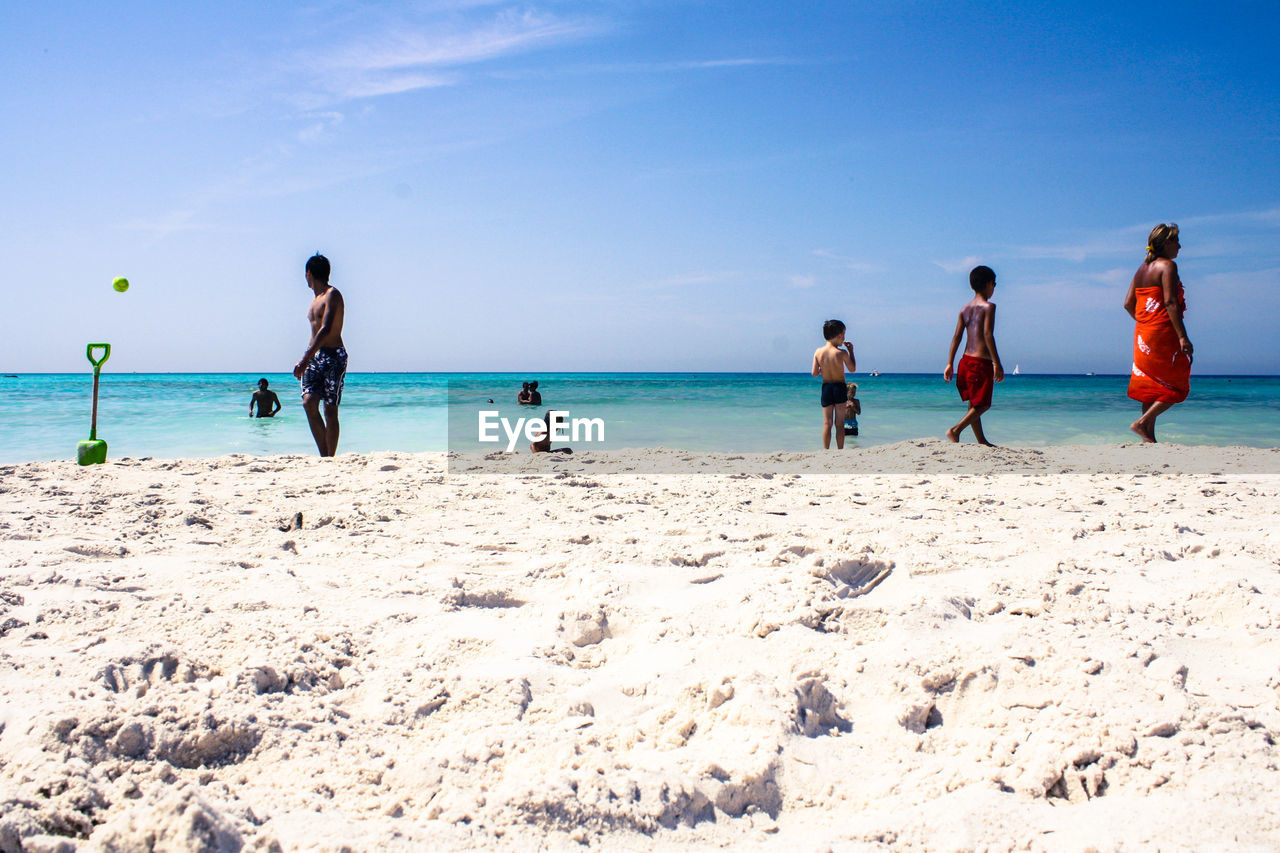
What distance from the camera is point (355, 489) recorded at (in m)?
3.97

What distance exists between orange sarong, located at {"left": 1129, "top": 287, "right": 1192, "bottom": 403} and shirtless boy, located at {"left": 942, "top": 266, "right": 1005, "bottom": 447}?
3.27 feet

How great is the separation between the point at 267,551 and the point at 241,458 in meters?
3.00

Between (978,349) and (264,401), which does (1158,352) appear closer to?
(978,349)

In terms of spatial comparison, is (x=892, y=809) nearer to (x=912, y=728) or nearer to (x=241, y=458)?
(x=912, y=728)

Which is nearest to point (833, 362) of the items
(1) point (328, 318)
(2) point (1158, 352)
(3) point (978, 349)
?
(3) point (978, 349)

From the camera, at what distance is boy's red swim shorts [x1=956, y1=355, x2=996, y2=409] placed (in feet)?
19.3

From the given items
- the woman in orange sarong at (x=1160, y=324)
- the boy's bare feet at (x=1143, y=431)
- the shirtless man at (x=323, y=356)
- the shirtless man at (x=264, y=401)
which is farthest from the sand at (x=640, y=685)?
the shirtless man at (x=264, y=401)

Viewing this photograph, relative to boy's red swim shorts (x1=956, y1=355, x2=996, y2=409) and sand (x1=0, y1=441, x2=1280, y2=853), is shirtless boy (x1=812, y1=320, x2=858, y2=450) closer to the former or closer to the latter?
boy's red swim shorts (x1=956, y1=355, x2=996, y2=409)

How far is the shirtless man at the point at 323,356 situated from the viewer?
5.44 meters

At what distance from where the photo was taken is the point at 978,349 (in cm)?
590

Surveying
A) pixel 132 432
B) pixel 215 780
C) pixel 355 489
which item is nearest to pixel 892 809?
pixel 215 780

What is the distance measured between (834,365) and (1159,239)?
2.51m
